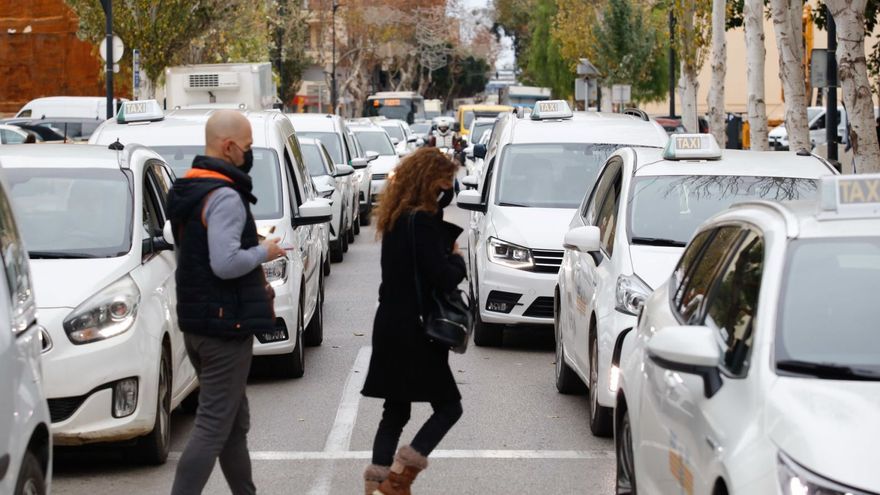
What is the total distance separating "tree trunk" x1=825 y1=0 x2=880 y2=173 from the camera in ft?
51.6

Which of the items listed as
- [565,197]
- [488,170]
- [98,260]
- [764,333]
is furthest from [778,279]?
[488,170]

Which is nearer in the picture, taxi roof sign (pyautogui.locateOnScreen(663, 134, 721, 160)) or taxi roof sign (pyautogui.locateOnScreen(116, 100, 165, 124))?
taxi roof sign (pyautogui.locateOnScreen(663, 134, 721, 160))

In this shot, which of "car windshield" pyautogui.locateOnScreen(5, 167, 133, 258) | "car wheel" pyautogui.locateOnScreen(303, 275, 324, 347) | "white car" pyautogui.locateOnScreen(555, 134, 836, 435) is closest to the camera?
"car windshield" pyautogui.locateOnScreen(5, 167, 133, 258)

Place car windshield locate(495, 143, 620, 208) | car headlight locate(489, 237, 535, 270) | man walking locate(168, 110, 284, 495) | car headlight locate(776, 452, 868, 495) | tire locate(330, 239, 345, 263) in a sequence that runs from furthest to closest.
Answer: tire locate(330, 239, 345, 263) < car windshield locate(495, 143, 620, 208) < car headlight locate(489, 237, 535, 270) < man walking locate(168, 110, 284, 495) < car headlight locate(776, 452, 868, 495)

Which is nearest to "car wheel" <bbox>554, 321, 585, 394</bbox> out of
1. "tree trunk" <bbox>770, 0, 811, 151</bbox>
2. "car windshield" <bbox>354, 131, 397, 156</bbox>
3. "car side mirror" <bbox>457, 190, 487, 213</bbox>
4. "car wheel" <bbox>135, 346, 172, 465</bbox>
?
"car side mirror" <bbox>457, 190, 487, 213</bbox>

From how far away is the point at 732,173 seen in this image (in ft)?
31.7

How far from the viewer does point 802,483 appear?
387 centimetres

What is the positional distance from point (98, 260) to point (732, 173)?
4088mm

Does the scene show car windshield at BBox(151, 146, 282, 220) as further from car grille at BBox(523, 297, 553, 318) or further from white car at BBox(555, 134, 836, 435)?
white car at BBox(555, 134, 836, 435)

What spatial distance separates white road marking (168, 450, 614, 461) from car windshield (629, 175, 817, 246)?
1561mm

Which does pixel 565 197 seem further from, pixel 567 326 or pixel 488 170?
pixel 567 326

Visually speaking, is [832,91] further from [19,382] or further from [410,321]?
[19,382]

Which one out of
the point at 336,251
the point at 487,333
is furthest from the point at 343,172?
the point at 487,333

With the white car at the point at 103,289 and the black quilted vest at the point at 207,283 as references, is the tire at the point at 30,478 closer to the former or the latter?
the black quilted vest at the point at 207,283
